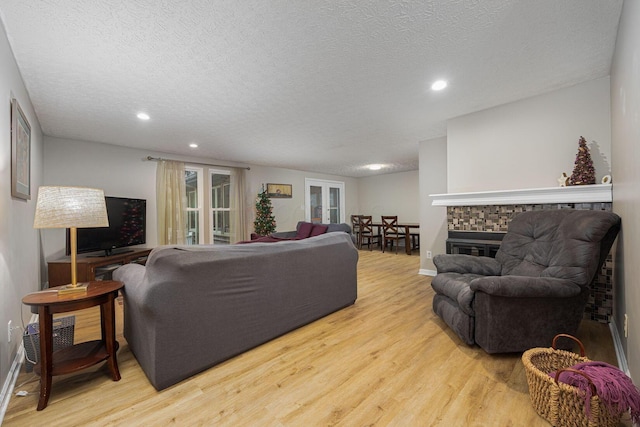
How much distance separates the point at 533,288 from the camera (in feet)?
5.85

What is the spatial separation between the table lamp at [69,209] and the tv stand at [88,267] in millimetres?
2315

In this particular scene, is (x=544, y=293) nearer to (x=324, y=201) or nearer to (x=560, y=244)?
(x=560, y=244)

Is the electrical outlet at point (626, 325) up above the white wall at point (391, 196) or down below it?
below

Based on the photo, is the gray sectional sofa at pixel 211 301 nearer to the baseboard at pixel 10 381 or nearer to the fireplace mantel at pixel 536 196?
the baseboard at pixel 10 381

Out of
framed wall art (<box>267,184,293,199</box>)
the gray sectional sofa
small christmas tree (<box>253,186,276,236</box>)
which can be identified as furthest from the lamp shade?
framed wall art (<box>267,184,293,199</box>)

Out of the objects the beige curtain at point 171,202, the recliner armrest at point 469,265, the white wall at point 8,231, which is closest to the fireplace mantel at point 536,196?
the recliner armrest at point 469,265

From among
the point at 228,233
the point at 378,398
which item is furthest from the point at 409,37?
the point at 228,233

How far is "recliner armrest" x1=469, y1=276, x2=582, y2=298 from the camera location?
5.82 ft

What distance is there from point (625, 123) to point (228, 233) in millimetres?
5965

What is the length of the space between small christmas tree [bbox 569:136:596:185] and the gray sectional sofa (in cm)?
262

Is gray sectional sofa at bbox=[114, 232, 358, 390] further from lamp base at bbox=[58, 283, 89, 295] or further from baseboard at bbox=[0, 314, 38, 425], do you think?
baseboard at bbox=[0, 314, 38, 425]

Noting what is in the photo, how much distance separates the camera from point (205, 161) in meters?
5.58

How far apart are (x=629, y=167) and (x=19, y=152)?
4270mm

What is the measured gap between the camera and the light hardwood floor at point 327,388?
4.54 feet
